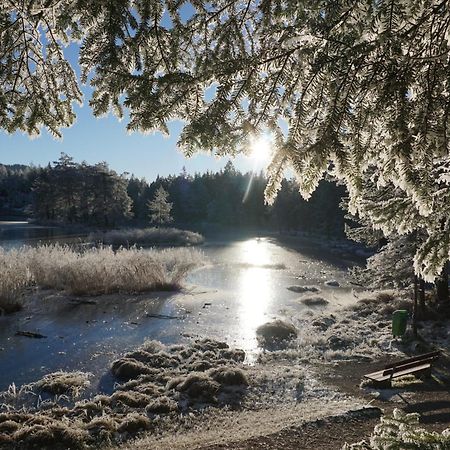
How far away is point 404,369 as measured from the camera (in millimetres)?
9188

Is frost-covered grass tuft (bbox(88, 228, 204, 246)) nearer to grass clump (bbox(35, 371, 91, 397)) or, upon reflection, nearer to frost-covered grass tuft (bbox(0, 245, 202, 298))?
frost-covered grass tuft (bbox(0, 245, 202, 298))

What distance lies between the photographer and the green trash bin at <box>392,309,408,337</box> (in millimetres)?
12306

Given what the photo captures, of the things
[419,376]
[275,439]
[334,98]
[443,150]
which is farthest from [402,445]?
[419,376]

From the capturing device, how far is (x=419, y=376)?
962 centimetres

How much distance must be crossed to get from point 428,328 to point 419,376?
189 inches

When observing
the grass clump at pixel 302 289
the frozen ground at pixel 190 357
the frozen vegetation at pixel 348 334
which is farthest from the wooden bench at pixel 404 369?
the grass clump at pixel 302 289

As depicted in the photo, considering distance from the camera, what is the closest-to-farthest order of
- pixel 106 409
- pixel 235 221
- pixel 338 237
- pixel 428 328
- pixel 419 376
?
pixel 106 409
pixel 419 376
pixel 428 328
pixel 338 237
pixel 235 221

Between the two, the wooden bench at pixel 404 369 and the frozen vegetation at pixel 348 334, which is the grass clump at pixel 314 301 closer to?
the frozen vegetation at pixel 348 334

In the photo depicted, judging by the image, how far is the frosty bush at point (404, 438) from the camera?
200 centimetres

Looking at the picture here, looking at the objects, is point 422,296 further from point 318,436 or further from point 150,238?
point 150,238

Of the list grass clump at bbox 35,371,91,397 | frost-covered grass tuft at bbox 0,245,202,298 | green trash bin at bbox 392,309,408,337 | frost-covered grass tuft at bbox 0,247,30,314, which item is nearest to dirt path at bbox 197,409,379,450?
grass clump at bbox 35,371,91,397

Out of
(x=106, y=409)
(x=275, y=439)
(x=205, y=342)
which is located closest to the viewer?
(x=275, y=439)

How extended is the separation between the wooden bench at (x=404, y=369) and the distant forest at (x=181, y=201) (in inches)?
1284

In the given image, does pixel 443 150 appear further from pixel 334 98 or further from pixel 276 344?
pixel 276 344
